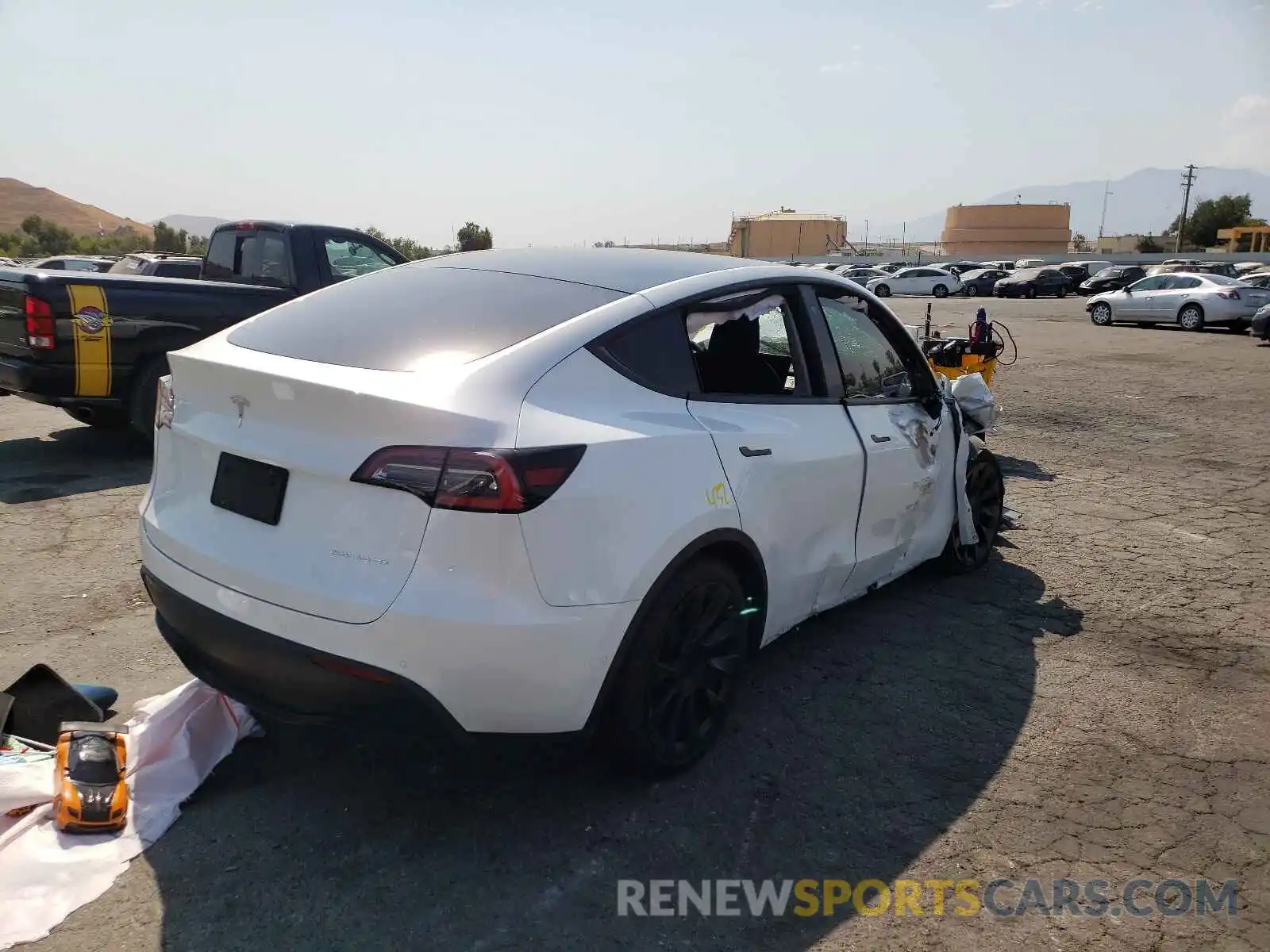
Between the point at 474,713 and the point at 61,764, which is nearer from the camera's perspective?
the point at 474,713

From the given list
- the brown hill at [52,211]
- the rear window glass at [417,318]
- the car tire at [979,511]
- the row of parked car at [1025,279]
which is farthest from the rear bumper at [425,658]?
the brown hill at [52,211]

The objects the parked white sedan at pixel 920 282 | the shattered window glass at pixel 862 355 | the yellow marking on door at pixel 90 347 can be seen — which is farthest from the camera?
the parked white sedan at pixel 920 282

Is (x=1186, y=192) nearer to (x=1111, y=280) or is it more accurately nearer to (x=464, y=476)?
(x=1111, y=280)

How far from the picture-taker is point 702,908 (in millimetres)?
2592

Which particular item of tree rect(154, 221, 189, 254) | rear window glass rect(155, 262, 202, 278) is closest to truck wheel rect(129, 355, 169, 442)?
rear window glass rect(155, 262, 202, 278)

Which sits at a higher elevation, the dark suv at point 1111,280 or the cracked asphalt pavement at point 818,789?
the dark suv at point 1111,280

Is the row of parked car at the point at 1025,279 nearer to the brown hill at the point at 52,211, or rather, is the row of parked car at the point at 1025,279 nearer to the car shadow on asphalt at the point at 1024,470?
the car shadow on asphalt at the point at 1024,470

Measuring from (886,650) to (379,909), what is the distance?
8.60ft

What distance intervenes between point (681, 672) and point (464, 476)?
3.54ft

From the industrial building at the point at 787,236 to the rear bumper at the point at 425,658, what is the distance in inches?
4092

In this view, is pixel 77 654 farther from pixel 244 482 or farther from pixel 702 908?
pixel 702 908

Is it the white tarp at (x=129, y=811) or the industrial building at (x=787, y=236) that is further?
the industrial building at (x=787, y=236)

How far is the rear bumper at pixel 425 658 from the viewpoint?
7.99 ft

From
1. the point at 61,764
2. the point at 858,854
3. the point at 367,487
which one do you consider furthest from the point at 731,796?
the point at 61,764
